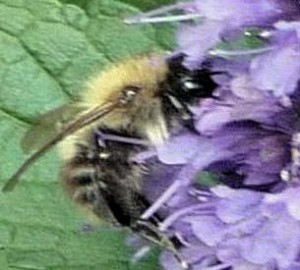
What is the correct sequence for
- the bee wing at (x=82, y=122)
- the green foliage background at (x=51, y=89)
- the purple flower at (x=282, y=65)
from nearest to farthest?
the purple flower at (x=282, y=65) → the bee wing at (x=82, y=122) → the green foliage background at (x=51, y=89)

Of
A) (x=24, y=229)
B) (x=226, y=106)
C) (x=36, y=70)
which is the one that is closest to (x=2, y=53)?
(x=36, y=70)

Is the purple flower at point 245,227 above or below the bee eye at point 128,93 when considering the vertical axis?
below

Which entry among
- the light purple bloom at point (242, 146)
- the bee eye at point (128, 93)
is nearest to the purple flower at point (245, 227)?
the light purple bloom at point (242, 146)

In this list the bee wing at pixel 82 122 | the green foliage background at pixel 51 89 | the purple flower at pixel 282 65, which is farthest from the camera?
the green foliage background at pixel 51 89

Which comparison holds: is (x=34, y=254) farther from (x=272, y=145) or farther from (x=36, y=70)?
(x=272, y=145)

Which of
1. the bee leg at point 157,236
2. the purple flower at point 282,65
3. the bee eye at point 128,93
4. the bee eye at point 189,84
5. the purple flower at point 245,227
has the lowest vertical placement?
the bee leg at point 157,236

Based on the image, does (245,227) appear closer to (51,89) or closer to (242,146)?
(242,146)

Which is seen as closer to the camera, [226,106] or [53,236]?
[226,106]

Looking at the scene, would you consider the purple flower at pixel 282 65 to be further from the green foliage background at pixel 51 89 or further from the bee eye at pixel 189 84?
the green foliage background at pixel 51 89

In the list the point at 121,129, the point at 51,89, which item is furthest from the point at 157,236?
the point at 51,89
